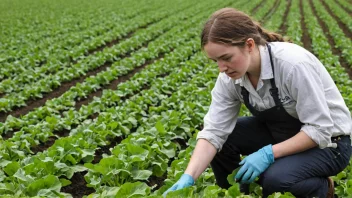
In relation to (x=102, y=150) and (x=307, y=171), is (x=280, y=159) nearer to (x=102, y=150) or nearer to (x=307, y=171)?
(x=307, y=171)

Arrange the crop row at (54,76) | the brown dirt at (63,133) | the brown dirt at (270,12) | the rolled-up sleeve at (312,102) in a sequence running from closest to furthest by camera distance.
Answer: the rolled-up sleeve at (312,102) < the brown dirt at (63,133) < the crop row at (54,76) < the brown dirt at (270,12)

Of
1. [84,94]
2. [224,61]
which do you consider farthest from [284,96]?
[84,94]

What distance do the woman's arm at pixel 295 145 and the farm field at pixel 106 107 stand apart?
1.56ft

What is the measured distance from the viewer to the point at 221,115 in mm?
3355

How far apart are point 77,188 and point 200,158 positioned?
5.74ft

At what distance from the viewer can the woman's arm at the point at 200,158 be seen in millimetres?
3120

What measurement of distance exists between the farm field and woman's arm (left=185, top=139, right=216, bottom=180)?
129mm

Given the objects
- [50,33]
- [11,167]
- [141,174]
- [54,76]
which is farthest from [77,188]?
[50,33]

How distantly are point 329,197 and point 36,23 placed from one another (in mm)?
17962

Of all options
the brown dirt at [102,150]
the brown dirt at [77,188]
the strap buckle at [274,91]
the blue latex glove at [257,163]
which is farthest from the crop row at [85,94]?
the strap buckle at [274,91]

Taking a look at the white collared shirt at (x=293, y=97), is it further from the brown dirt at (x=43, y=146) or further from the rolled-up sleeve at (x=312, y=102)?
the brown dirt at (x=43, y=146)

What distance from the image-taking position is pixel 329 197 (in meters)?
3.39

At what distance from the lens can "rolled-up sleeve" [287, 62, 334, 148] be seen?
9.43ft

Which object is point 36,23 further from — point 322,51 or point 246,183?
point 246,183
